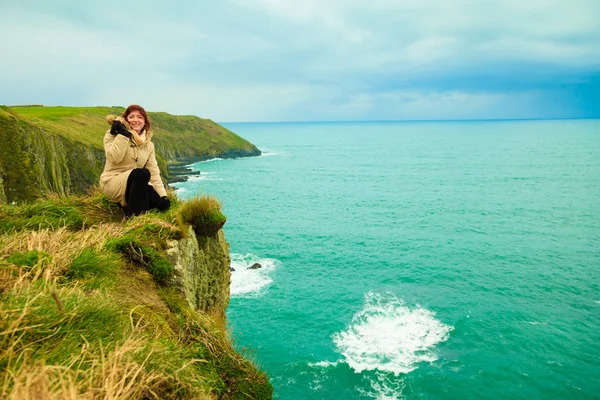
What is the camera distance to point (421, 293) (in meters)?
38.4

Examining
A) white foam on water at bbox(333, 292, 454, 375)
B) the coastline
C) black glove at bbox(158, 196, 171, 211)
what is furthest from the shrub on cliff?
the coastline

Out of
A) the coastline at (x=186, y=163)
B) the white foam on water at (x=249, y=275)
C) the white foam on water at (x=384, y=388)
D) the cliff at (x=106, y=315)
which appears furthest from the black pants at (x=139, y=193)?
the coastline at (x=186, y=163)

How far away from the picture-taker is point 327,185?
100250 millimetres

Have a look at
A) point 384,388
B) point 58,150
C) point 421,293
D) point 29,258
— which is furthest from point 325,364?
point 58,150

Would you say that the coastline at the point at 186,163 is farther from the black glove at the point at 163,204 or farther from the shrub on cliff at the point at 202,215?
the black glove at the point at 163,204

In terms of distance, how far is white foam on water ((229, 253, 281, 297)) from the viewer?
39.8 m

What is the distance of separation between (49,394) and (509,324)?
38.4 meters

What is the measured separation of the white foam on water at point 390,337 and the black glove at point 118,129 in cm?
2510

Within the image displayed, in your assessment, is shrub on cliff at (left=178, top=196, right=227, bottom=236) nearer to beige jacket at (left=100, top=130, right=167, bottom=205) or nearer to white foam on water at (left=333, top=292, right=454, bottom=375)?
beige jacket at (left=100, top=130, right=167, bottom=205)

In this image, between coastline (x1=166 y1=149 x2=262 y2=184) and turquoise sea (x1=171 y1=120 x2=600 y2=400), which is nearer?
turquoise sea (x1=171 y1=120 x2=600 y2=400)

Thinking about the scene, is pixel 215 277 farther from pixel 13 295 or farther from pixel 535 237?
pixel 535 237

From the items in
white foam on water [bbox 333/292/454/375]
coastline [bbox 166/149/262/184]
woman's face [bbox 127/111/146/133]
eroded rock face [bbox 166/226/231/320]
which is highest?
woman's face [bbox 127/111/146/133]

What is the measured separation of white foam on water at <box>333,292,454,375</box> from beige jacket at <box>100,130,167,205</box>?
24202mm

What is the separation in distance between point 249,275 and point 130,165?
117 feet
